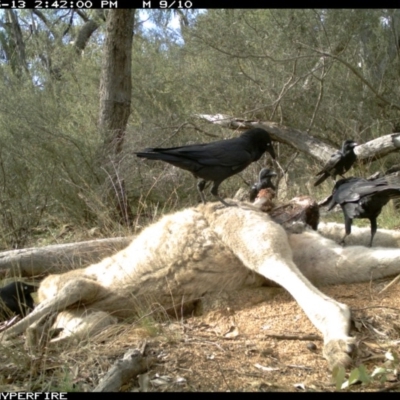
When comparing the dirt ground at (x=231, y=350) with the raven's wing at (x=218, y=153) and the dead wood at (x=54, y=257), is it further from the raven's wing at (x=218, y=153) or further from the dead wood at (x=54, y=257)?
the dead wood at (x=54, y=257)

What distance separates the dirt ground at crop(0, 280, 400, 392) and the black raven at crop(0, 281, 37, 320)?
3.34 ft

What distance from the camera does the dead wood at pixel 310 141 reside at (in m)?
7.21

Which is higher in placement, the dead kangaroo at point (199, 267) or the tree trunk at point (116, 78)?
the tree trunk at point (116, 78)

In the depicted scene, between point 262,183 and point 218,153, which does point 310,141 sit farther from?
point 218,153

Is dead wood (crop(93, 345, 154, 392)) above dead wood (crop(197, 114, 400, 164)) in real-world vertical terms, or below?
below

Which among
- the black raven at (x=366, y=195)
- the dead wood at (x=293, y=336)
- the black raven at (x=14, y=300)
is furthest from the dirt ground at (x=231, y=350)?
the black raven at (x=14, y=300)

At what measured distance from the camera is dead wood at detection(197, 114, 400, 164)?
7215 mm

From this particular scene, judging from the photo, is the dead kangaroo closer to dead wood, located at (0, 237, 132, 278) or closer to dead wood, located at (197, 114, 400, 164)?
dead wood, located at (0, 237, 132, 278)

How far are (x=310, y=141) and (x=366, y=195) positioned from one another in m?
4.29

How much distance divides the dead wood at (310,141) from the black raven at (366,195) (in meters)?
3.22

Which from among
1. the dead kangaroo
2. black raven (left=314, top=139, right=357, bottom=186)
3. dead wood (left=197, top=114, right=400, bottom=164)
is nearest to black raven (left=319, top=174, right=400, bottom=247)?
the dead kangaroo

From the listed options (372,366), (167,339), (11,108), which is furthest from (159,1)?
(372,366)

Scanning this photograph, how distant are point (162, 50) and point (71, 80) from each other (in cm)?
207

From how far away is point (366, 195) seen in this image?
13.0ft
